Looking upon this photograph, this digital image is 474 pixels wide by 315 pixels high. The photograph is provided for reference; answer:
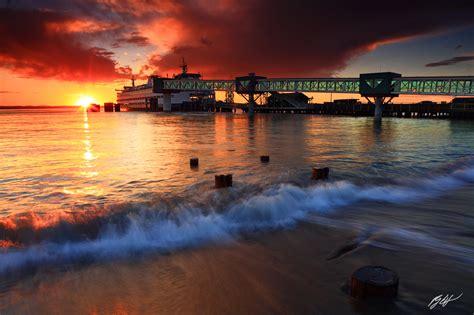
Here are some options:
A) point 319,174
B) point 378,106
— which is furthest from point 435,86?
point 319,174

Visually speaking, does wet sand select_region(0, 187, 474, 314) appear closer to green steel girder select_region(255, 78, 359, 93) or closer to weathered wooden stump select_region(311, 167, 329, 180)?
weathered wooden stump select_region(311, 167, 329, 180)

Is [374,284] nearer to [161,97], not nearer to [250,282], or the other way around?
[250,282]

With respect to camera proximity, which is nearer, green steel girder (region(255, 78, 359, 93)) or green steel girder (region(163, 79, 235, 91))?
green steel girder (region(255, 78, 359, 93))

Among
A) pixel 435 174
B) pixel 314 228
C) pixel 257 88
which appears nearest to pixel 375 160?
pixel 435 174

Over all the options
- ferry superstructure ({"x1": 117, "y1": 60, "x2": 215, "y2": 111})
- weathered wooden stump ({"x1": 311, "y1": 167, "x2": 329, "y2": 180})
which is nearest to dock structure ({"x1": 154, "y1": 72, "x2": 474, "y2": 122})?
ferry superstructure ({"x1": 117, "y1": 60, "x2": 215, "y2": 111})

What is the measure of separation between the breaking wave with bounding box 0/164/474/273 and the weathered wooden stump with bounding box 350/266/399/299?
285 centimetres

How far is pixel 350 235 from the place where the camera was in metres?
6.50

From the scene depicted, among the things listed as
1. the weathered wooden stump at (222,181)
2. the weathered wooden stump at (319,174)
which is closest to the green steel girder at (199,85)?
the weathered wooden stump at (319,174)

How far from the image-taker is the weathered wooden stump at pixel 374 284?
Result: 391 cm

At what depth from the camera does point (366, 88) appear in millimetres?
68250

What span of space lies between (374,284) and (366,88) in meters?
71.6

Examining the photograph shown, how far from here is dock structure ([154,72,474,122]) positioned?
64.6 meters

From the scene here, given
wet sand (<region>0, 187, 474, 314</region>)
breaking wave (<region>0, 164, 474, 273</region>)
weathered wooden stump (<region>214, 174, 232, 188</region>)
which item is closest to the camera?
wet sand (<region>0, 187, 474, 314</region>)

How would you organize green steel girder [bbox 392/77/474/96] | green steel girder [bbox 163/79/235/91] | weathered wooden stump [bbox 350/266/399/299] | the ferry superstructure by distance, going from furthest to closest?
the ferry superstructure
green steel girder [bbox 163/79/235/91]
green steel girder [bbox 392/77/474/96]
weathered wooden stump [bbox 350/266/399/299]
